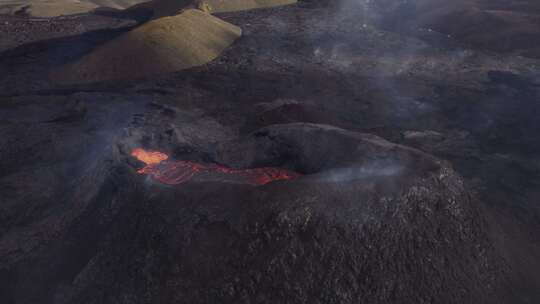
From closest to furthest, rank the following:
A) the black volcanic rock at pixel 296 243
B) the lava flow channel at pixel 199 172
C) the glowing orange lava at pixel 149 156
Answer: the black volcanic rock at pixel 296 243, the lava flow channel at pixel 199 172, the glowing orange lava at pixel 149 156

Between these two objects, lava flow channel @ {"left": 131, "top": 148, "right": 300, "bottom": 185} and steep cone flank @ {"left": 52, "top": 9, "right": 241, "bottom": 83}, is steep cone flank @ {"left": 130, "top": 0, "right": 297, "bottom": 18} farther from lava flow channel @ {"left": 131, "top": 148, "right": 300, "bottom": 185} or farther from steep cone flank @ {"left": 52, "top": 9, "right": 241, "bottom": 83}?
lava flow channel @ {"left": 131, "top": 148, "right": 300, "bottom": 185}

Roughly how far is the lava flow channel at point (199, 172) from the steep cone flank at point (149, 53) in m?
7.75

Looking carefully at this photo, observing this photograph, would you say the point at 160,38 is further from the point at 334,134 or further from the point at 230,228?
the point at 230,228

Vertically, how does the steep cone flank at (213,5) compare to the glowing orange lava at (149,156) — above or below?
above

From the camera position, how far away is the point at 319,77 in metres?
13.6

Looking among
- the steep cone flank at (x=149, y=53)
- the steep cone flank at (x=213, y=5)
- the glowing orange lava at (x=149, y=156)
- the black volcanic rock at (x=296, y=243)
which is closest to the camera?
the black volcanic rock at (x=296, y=243)

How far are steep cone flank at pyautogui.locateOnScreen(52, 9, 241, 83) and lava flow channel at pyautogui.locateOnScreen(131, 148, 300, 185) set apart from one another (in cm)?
775

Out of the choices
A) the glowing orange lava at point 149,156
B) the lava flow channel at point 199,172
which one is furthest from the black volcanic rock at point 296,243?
the glowing orange lava at point 149,156

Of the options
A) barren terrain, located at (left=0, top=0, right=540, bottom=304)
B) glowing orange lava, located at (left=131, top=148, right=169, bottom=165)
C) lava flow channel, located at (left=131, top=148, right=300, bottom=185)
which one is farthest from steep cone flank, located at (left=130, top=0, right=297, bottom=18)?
lava flow channel, located at (left=131, top=148, right=300, bottom=185)

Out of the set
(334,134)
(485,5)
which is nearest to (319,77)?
(334,134)

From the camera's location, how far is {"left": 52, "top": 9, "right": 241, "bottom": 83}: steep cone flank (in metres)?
14.0

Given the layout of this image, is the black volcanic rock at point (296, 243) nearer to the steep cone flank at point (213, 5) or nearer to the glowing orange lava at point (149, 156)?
the glowing orange lava at point (149, 156)

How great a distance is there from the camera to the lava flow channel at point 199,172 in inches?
237

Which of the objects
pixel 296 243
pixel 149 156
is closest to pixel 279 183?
pixel 296 243
